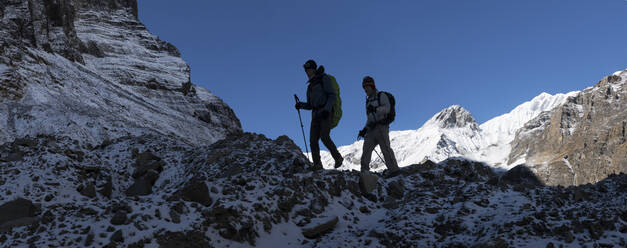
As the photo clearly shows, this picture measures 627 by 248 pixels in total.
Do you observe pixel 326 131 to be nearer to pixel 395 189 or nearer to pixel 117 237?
pixel 395 189

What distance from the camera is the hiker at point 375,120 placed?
10820 millimetres

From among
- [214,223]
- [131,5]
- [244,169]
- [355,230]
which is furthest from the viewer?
[131,5]

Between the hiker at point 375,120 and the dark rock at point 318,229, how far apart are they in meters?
2.80

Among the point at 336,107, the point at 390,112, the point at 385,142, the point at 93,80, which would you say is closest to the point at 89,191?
the point at 336,107

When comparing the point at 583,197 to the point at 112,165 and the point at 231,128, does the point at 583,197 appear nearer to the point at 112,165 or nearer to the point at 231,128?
the point at 112,165

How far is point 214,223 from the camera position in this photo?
24.8 ft

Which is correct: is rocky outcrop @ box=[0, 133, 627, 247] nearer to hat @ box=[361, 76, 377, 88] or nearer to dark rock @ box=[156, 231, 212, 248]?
dark rock @ box=[156, 231, 212, 248]

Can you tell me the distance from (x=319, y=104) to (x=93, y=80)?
54.2 m

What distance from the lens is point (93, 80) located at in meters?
56.4

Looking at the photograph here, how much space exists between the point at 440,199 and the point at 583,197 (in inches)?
109

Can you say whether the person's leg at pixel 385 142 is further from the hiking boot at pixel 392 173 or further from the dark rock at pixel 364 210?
the dark rock at pixel 364 210

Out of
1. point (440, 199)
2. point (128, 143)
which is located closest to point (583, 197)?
point (440, 199)

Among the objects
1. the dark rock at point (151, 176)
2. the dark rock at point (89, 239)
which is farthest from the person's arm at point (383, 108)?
the dark rock at point (89, 239)

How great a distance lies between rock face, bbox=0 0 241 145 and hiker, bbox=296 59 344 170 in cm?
2570
